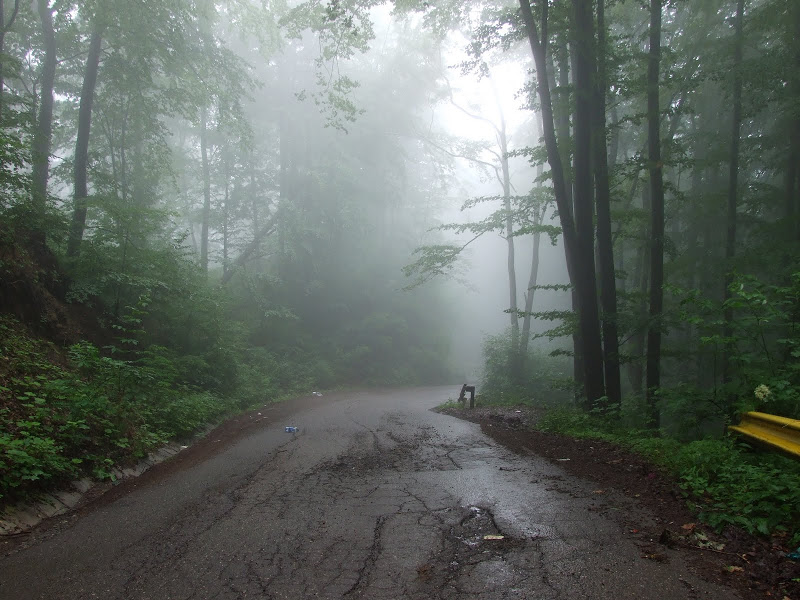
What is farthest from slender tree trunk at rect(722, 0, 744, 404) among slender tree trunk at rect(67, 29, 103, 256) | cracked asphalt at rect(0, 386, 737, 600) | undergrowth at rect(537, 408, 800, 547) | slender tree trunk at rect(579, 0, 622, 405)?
slender tree trunk at rect(67, 29, 103, 256)

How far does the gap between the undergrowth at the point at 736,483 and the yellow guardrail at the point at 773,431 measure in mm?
108

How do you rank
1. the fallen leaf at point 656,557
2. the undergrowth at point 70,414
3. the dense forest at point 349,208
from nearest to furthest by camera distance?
the fallen leaf at point 656,557 < the undergrowth at point 70,414 < the dense forest at point 349,208

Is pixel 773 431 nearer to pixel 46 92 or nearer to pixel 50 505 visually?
pixel 50 505

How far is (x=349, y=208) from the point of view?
24.3 m

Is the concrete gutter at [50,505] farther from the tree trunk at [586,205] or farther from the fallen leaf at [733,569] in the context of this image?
the tree trunk at [586,205]

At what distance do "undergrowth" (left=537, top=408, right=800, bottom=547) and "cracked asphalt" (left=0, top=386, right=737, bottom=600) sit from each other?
0.60m

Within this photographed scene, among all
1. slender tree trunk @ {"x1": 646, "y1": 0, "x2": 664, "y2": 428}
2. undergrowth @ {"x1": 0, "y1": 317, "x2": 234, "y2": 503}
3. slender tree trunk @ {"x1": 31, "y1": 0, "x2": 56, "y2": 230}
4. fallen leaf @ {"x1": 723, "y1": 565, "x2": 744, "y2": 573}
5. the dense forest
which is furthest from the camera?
slender tree trunk @ {"x1": 31, "y1": 0, "x2": 56, "y2": 230}

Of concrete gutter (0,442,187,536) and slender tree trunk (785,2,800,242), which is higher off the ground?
slender tree trunk (785,2,800,242)

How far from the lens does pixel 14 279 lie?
8.70 metres

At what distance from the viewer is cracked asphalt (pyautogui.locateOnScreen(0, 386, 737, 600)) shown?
2.96 metres

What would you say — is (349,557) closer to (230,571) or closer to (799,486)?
(230,571)

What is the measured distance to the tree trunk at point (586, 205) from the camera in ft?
29.0

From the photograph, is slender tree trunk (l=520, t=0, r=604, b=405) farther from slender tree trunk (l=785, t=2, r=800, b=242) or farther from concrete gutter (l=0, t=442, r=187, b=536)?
concrete gutter (l=0, t=442, r=187, b=536)

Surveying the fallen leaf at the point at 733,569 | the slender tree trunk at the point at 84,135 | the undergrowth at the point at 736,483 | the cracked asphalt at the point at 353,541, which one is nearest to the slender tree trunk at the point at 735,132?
the undergrowth at the point at 736,483
